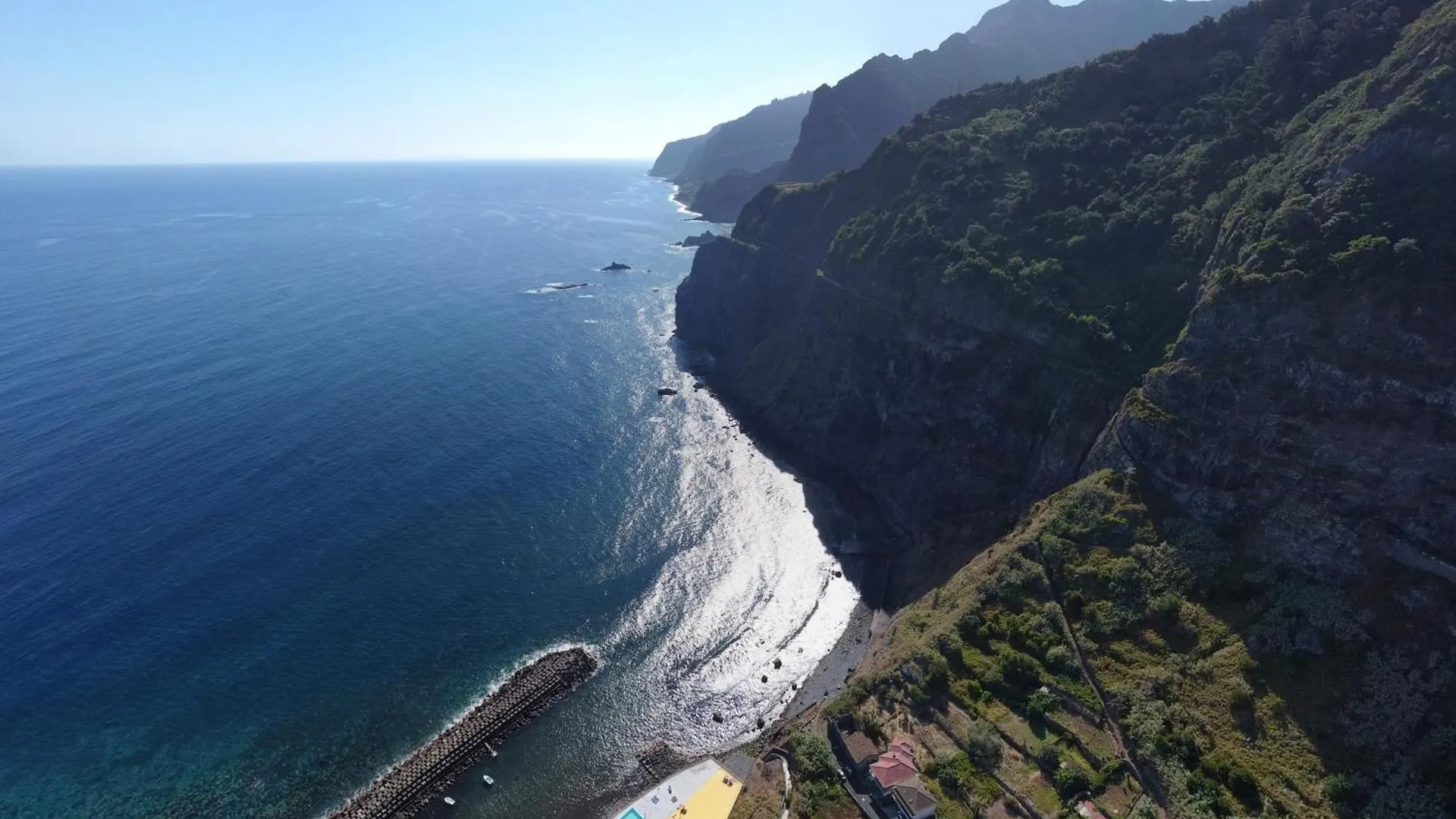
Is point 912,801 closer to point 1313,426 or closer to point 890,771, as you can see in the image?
point 890,771

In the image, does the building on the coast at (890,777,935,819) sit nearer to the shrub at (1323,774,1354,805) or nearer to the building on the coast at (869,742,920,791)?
the building on the coast at (869,742,920,791)

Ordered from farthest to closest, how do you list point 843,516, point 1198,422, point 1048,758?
point 843,516
point 1198,422
point 1048,758

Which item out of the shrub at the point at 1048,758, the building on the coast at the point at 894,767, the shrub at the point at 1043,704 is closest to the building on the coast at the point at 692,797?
the building on the coast at the point at 894,767

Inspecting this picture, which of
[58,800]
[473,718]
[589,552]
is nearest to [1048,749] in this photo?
[473,718]

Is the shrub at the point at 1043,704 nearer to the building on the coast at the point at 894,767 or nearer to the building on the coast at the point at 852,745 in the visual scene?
the building on the coast at the point at 894,767

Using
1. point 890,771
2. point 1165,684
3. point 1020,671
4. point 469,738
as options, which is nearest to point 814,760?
point 890,771

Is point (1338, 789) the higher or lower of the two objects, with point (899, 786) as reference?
higher

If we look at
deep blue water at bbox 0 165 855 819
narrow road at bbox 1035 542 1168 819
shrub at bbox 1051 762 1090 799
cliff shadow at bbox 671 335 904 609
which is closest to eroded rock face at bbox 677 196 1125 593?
cliff shadow at bbox 671 335 904 609
